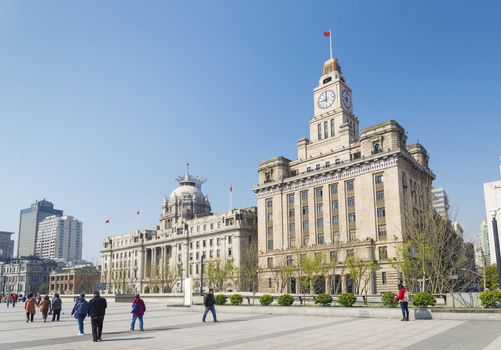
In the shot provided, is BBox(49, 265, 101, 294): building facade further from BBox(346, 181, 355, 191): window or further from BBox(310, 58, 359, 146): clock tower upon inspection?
BBox(346, 181, 355, 191): window

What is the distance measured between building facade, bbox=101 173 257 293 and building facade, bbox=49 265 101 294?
963 centimetres

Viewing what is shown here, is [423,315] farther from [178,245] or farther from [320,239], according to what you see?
[178,245]

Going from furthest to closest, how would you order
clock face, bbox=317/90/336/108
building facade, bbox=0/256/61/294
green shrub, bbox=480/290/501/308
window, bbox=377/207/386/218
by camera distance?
1. building facade, bbox=0/256/61/294
2. clock face, bbox=317/90/336/108
3. window, bbox=377/207/386/218
4. green shrub, bbox=480/290/501/308

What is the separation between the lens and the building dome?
120 m

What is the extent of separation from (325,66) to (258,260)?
38.9 meters

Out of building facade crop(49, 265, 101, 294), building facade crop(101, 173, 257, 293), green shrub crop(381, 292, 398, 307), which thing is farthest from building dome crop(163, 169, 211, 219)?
green shrub crop(381, 292, 398, 307)

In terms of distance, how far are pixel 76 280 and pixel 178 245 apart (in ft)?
157

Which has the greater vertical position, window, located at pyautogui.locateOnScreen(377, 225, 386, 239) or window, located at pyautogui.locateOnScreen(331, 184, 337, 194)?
window, located at pyautogui.locateOnScreen(331, 184, 337, 194)

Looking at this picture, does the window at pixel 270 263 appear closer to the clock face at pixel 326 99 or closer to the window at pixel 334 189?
the window at pixel 334 189

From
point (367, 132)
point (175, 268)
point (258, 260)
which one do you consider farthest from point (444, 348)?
point (175, 268)

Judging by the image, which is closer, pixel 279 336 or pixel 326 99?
pixel 279 336

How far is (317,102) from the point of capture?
272 ft

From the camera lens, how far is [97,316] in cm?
1675

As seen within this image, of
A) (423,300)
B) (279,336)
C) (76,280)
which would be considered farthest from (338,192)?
(76,280)
